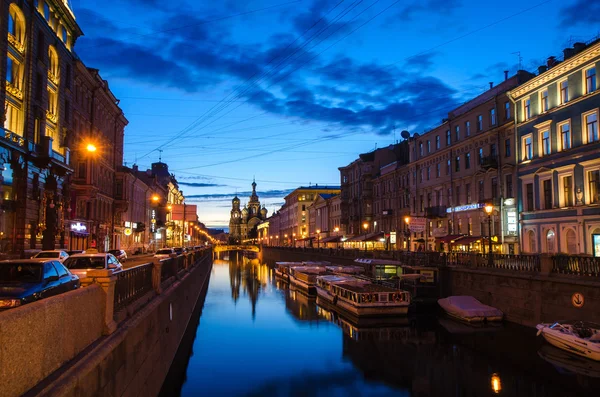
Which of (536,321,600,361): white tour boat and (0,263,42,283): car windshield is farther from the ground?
(0,263,42,283): car windshield

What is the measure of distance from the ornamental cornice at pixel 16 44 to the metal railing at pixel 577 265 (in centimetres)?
3374

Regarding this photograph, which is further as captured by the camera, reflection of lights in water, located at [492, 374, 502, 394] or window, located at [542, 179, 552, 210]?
window, located at [542, 179, 552, 210]

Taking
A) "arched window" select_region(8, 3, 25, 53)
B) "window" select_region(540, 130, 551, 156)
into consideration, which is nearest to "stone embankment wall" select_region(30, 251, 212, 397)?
"arched window" select_region(8, 3, 25, 53)

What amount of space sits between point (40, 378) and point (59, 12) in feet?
133

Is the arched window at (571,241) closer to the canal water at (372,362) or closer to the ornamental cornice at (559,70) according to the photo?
the canal water at (372,362)

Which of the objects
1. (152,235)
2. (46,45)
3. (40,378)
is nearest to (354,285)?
(46,45)

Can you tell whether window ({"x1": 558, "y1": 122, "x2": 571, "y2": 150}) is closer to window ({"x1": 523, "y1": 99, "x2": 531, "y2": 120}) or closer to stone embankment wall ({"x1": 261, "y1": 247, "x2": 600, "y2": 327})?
window ({"x1": 523, "y1": 99, "x2": 531, "y2": 120})

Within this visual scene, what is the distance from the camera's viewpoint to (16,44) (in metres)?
32.6

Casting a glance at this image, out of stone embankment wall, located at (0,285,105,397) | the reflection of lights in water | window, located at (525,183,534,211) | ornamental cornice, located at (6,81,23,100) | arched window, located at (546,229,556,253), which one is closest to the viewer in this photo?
stone embankment wall, located at (0,285,105,397)

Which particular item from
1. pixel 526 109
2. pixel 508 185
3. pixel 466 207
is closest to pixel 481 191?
pixel 466 207

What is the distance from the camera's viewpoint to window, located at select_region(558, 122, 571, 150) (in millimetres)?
34119

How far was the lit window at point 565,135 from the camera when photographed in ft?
112

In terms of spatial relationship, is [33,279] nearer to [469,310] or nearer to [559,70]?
[469,310]

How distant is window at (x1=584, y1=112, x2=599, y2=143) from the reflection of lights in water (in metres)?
19.1
